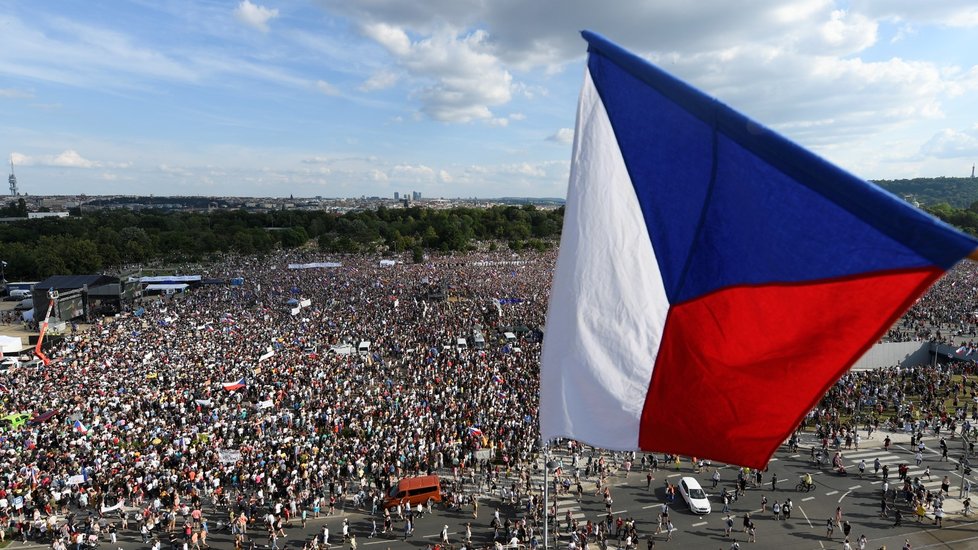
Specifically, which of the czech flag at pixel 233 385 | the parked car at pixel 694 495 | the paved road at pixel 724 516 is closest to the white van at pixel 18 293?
the czech flag at pixel 233 385

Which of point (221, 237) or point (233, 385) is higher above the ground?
point (221, 237)

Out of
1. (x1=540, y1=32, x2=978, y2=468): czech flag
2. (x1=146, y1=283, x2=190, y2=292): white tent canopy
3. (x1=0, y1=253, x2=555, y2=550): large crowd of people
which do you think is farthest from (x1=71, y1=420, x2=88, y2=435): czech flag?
(x1=146, y1=283, x2=190, y2=292): white tent canopy

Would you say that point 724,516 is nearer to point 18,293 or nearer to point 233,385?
point 233,385

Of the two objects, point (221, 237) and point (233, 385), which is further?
point (221, 237)

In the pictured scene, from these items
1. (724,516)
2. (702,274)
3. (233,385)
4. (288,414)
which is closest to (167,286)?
(233,385)

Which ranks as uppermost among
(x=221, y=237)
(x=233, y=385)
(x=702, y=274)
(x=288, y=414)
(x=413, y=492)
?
(x=702, y=274)

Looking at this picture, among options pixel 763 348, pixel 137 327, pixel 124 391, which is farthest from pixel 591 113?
pixel 137 327
